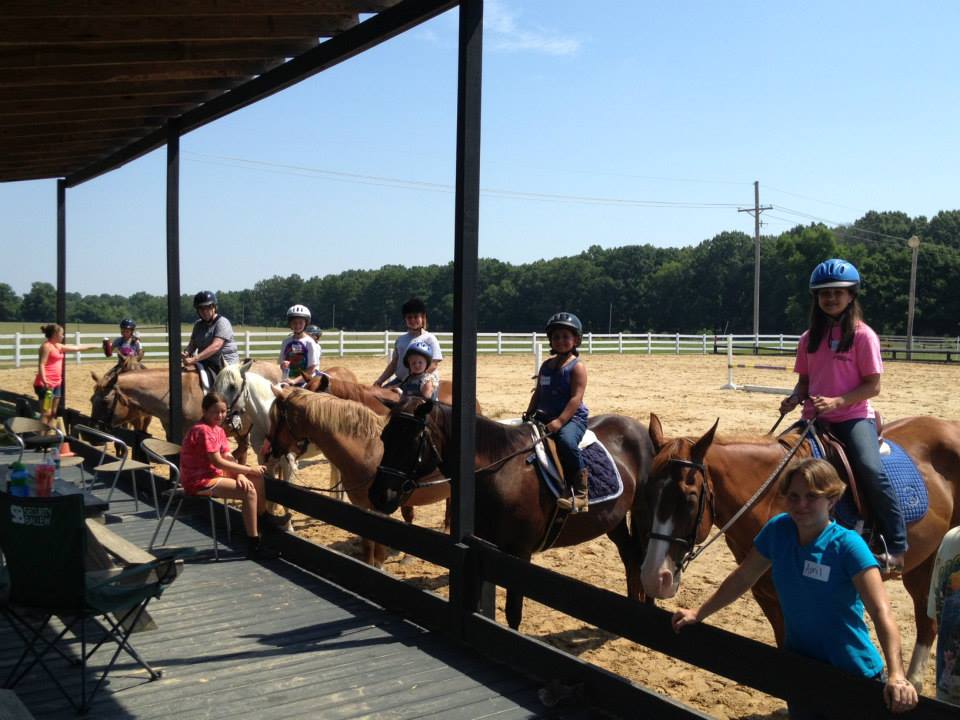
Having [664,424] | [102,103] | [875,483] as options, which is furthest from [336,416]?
[664,424]

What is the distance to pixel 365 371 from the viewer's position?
27188 millimetres

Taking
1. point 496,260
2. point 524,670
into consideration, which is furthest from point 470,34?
point 496,260

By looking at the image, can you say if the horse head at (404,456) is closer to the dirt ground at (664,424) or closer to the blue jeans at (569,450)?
the blue jeans at (569,450)

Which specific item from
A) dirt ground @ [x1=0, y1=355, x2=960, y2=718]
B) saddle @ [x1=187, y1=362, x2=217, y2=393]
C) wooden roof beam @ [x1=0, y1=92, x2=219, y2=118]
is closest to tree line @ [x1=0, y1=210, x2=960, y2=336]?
dirt ground @ [x1=0, y1=355, x2=960, y2=718]

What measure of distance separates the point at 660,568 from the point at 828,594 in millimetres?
978

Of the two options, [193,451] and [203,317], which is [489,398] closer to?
[203,317]

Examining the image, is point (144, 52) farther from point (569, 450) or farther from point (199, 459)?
point (569, 450)

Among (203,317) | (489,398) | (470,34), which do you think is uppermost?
(470,34)

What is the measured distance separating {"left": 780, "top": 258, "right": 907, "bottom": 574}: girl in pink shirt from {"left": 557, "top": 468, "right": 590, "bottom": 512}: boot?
151cm

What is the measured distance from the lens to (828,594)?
2834mm

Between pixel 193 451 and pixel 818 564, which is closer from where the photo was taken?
pixel 818 564

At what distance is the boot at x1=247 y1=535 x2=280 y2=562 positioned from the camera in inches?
253

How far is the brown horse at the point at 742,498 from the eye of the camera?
380 cm

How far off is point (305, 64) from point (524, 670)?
14.0ft
